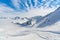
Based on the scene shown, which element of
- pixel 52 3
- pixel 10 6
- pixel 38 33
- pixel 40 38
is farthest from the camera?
pixel 52 3

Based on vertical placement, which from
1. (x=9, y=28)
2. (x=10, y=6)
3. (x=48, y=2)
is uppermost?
(x=48, y=2)

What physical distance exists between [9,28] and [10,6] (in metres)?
72.5

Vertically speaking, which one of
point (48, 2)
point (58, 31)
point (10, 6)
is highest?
point (48, 2)

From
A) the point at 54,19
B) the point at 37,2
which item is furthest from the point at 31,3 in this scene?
the point at 54,19

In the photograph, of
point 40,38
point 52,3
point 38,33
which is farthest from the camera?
point 52,3

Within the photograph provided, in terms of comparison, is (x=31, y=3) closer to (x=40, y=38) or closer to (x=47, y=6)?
(x=47, y=6)

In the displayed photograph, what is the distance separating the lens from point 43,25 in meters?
20.3

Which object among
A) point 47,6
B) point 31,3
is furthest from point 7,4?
point 47,6

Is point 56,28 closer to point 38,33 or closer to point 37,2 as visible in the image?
point 38,33

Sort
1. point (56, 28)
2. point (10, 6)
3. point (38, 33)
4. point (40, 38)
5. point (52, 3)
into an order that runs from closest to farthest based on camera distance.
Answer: point (40, 38), point (38, 33), point (56, 28), point (10, 6), point (52, 3)

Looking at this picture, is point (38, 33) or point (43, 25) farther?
point (43, 25)

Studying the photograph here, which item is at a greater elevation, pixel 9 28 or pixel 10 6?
pixel 10 6

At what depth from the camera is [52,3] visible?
103 metres

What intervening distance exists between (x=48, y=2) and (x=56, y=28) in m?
87.2
